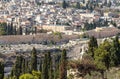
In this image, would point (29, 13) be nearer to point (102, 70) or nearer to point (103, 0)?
point (103, 0)

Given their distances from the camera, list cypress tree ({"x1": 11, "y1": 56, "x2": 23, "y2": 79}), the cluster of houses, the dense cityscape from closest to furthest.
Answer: the dense cityscape, cypress tree ({"x1": 11, "y1": 56, "x2": 23, "y2": 79}), the cluster of houses

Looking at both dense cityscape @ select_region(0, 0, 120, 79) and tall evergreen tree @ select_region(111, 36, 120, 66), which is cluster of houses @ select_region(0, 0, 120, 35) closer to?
dense cityscape @ select_region(0, 0, 120, 79)

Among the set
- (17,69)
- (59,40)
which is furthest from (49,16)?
(17,69)

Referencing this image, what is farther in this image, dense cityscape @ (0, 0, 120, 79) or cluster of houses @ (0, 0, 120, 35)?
cluster of houses @ (0, 0, 120, 35)

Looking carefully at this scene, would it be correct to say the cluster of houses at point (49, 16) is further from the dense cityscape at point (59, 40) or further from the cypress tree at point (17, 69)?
the cypress tree at point (17, 69)

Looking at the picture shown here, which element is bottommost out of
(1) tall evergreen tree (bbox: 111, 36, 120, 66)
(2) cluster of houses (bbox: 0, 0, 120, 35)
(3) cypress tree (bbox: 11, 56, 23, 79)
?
(2) cluster of houses (bbox: 0, 0, 120, 35)

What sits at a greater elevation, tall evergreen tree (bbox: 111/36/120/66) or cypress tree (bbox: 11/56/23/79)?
tall evergreen tree (bbox: 111/36/120/66)

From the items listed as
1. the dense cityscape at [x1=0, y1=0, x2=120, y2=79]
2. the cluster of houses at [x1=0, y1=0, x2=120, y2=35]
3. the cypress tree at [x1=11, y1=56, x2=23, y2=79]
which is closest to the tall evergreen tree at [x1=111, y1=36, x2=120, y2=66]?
the dense cityscape at [x1=0, y1=0, x2=120, y2=79]

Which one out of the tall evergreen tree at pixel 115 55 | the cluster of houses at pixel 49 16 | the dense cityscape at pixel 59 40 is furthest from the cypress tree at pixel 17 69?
the cluster of houses at pixel 49 16
